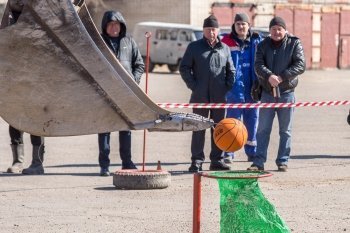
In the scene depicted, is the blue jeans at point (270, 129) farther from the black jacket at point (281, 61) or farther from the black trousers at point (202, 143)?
the black trousers at point (202, 143)

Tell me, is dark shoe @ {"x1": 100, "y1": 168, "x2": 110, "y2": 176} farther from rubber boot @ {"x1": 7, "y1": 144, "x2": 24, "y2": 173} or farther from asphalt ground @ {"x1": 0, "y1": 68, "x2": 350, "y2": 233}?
rubber boot @ {"x1": 7, "y1": 144, "x2": 24, "y2": 173}

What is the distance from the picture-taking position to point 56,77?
552 centimetres

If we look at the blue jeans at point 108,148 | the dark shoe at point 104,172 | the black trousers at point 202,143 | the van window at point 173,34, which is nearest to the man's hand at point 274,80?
the black trousers at point 202,143

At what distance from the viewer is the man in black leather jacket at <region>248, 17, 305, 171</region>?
14.9 meters

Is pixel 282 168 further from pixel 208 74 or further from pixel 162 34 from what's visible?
pixel 162 34

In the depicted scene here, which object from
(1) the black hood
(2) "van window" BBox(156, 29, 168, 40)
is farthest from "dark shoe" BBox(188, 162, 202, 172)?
(2) "van window" BBox(156, 29, 168, 40)

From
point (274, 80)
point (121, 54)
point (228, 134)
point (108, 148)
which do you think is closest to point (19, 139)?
point (108, 148)

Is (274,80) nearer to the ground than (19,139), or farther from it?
farther from it

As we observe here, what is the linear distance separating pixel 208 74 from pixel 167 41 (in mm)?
37713

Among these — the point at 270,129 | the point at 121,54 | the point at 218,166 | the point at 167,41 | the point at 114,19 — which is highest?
the point at 114,19

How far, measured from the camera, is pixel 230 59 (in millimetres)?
15078

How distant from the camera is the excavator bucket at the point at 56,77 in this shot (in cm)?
552

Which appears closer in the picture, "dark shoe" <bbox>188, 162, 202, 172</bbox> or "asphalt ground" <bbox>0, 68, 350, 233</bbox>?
"asphalt ground" <bbox>0, 68, 350, 233</bbox>

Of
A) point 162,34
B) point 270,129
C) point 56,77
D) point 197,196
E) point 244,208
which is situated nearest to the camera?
point 56,77
